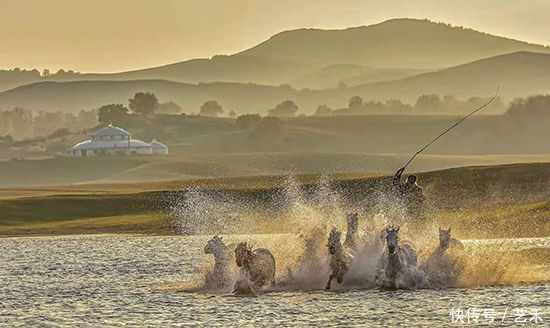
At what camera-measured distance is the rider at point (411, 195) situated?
36.1m

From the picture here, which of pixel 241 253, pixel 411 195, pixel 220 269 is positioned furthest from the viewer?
pixel 411 195

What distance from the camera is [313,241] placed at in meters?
36.6

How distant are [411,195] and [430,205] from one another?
47.8 metres

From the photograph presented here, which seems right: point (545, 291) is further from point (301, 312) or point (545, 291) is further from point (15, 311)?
point (15, 311)

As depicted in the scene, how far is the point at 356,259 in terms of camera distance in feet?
116

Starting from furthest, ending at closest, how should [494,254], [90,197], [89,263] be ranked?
[90,197] < [89,263] < [494,254]

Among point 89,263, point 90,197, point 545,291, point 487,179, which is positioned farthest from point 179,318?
point 90,197

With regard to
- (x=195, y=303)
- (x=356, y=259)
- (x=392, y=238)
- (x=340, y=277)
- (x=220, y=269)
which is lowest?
(x=195, y=303)

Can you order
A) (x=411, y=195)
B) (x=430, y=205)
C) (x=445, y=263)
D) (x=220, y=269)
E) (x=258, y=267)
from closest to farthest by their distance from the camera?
(x=258, y=267), (x=445, y=263), (x=220, y=269), (x=411, y=195), (x=430, y=205)

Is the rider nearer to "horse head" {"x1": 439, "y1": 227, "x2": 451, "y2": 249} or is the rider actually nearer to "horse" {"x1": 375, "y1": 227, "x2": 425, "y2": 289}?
"horse head" {"x1": 439, "y1": 227, "x2": 451, "y2": 249}

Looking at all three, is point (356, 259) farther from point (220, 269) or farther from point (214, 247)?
point (214, 247)

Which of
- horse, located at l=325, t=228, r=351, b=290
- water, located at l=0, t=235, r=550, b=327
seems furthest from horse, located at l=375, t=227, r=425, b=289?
horse, located at l=325, t=228, r=351, b=290

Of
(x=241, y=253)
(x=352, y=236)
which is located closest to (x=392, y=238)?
(x=241, y=253)

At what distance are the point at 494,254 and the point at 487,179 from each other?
51.6 m
